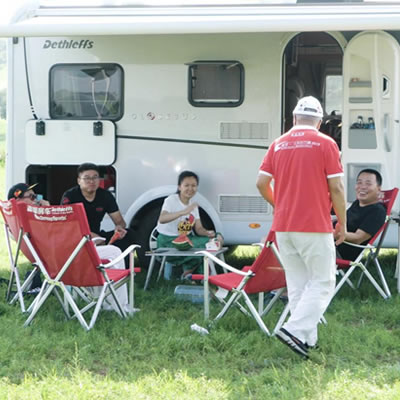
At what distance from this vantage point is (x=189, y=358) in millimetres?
4078

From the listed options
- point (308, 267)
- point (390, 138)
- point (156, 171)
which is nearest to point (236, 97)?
point (156, 171)

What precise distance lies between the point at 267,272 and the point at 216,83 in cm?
228

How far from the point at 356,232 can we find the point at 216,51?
1981 millimetres

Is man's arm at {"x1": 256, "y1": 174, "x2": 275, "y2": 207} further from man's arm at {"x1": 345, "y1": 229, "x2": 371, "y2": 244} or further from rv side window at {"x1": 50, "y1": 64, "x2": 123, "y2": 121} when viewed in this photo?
rv side window at {"x1": 50, "y1": 64, "x2": 123, "y2": 121}

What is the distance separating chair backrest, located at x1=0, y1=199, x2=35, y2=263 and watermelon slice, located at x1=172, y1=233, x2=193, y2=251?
3.89 ft

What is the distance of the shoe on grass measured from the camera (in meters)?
3.96

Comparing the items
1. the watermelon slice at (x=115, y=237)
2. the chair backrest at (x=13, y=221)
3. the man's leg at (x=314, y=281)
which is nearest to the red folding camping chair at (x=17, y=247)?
the chair backrest at (x=13, y=221)

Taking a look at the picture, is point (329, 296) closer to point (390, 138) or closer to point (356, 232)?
point (356, 232)

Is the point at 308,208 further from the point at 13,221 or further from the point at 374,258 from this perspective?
the point at 13,221

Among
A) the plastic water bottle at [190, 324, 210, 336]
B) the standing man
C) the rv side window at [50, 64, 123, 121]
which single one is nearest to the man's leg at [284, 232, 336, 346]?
the standing man

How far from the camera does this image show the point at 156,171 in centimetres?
628

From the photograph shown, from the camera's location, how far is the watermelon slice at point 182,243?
566 cm

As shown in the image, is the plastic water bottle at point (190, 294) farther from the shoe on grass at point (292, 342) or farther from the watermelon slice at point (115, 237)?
the shoe on grass at point (292, 342)

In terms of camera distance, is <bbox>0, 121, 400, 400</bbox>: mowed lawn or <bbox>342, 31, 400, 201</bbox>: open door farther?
<bbox>342, 31, 400, 201</bbox>: open door
